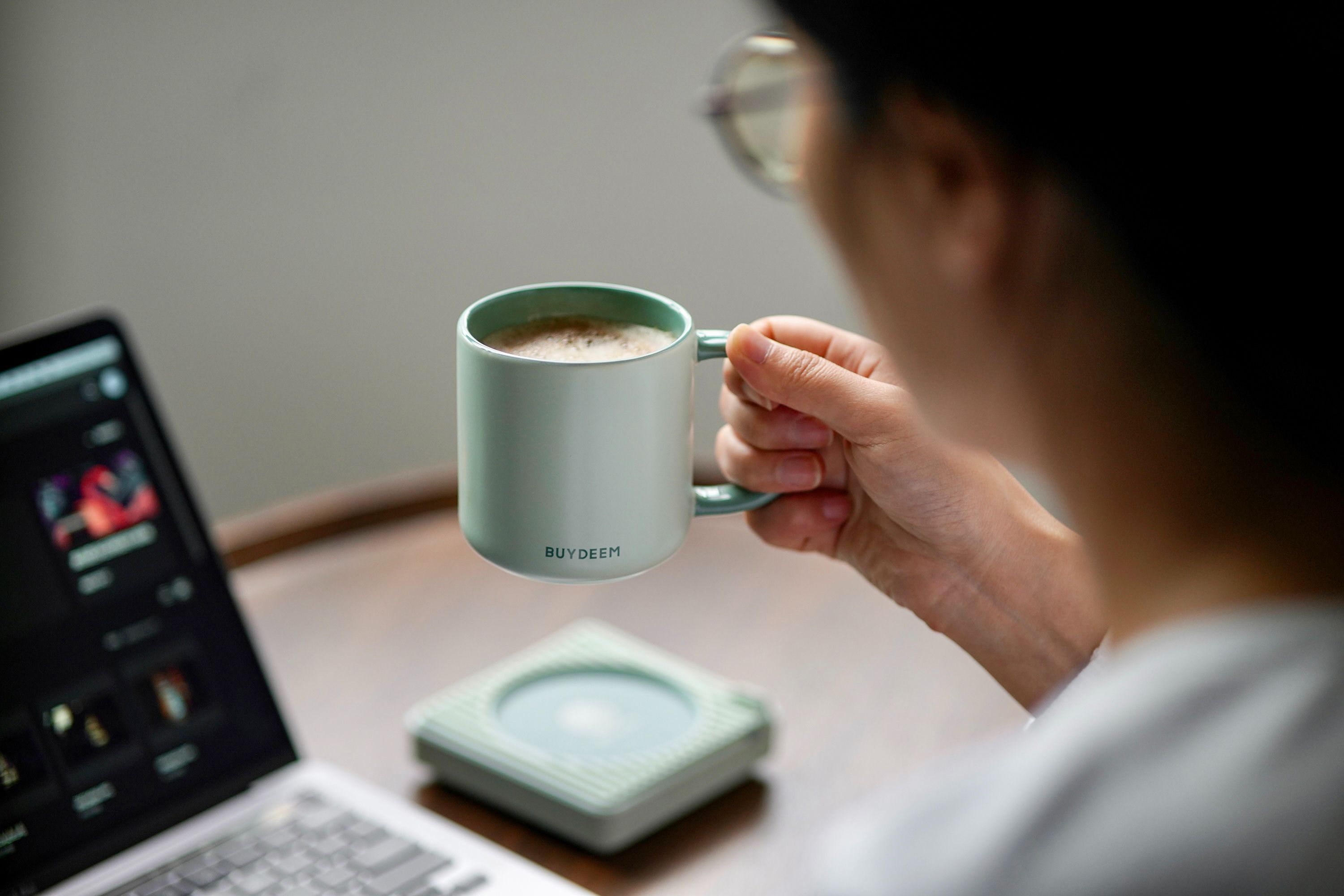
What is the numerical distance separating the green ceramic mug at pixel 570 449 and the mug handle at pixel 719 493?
22mm

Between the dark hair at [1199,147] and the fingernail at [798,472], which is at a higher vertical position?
the dark hair at [1199,147]

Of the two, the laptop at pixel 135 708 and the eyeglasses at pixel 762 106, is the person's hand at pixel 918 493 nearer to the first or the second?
the eyeglasses at pixel 762 106

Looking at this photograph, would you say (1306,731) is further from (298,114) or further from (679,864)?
(298,114)

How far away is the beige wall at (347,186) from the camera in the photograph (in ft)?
6.64

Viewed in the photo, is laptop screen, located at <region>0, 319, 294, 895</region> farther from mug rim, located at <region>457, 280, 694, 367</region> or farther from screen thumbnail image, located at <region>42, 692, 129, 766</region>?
mug rim, located at <region>457, 280, 694, 367</region>

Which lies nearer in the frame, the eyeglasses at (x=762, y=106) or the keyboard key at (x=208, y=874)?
the eyeglasses at (x=762, y=106)

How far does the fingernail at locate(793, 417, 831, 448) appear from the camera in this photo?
840 mm

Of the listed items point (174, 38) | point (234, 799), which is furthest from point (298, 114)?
point (234, 799)

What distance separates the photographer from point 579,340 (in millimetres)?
694

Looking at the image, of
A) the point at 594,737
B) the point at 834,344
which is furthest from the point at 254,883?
the point at 834,344

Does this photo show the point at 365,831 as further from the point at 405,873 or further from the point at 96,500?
the point at 96,500

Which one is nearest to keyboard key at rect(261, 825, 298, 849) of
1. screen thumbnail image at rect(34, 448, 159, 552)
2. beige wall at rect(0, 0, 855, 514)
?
screen thumbnail image at rect(34, 448, 159, 552)

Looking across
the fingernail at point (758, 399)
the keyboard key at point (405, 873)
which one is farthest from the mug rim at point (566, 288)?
the keyboard key at point (405, 873)

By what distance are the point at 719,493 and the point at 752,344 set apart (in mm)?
90
